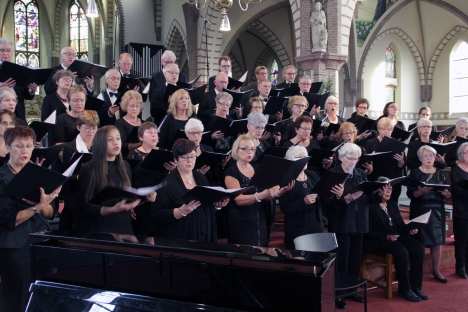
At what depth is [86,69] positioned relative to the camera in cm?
541

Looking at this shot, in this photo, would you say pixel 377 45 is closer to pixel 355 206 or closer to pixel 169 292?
pixel 355 206

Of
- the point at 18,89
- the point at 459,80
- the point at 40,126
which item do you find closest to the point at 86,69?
the point at 18,89

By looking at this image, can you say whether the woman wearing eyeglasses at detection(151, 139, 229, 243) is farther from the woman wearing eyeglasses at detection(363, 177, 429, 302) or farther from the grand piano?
the woman wearing eyeglasses at detection(363, 177, 429, 302)

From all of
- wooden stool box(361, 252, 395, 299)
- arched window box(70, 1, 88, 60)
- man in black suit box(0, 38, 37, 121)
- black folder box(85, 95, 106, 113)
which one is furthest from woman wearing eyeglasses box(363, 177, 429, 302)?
arched window box(70, 1, 88, 60)

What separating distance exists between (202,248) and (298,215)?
6.85 ft

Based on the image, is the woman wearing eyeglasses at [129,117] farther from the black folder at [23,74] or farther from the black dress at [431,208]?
the black dress at [431,208]

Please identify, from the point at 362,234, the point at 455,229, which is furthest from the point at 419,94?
the point at 362,234

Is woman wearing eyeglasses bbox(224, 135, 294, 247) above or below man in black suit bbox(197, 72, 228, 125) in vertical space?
below

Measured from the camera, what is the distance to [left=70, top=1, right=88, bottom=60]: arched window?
70.5 ft

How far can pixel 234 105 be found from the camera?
5.44 m

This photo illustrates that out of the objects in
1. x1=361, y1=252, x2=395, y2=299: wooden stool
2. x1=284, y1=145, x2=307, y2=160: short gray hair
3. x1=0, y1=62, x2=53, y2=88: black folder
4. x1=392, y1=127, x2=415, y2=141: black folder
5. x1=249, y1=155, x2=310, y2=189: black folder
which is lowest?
x1=361, y1=252, x2=395, y2=299: wooden stool

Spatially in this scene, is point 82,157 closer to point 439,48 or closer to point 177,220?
point 177,220

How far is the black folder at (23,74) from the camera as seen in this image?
459 cm

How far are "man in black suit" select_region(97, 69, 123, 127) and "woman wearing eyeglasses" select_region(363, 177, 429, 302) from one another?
2.76 metres
